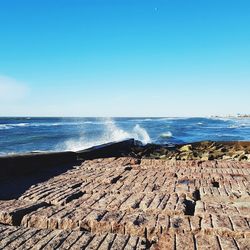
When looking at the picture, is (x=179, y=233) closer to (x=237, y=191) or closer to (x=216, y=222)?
(x=216, y=222)

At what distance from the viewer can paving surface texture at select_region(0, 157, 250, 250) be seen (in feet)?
9.61

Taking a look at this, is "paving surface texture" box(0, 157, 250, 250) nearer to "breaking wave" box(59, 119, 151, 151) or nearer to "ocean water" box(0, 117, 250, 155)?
"breaking wave" box(59, 119, 151, 151)

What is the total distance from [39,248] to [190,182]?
317 cm

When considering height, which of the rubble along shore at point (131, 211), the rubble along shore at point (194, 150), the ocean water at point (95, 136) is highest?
the rubble along shore at point (131, 211)

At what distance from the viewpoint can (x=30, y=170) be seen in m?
7.46

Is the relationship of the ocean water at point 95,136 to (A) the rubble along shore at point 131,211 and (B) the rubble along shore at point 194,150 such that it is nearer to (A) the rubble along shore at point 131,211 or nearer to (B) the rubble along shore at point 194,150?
(B) the rubble along shore at point 194,150

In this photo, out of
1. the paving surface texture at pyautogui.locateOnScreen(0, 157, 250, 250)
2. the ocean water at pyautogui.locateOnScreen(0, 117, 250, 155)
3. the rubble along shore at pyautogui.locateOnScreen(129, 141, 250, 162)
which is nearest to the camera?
the paving surface texture at pyautogui.locateOnScreen(0, 157, 250, 250)

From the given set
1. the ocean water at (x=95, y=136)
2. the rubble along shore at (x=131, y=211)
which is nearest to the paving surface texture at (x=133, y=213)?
the rubble along shore at (x=131, y=211)

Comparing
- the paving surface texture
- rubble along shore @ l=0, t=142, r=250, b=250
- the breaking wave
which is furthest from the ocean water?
the paving surface texture

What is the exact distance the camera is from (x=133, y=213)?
3.66 m

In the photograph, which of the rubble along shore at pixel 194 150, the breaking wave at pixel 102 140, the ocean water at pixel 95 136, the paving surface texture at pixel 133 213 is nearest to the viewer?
the paving surface texture at pixel 133 213

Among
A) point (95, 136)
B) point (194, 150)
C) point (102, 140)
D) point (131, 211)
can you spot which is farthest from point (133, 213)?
point (95, 136)

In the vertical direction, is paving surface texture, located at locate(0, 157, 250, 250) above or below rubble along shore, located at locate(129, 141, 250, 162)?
above

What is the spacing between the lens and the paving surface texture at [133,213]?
2.93 meters
